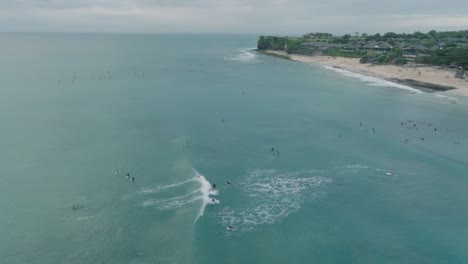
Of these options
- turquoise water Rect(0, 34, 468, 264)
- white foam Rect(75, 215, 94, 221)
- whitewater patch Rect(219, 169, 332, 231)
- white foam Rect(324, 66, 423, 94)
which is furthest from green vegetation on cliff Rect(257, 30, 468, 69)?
white foam Rect(75, 215, 94, 221)

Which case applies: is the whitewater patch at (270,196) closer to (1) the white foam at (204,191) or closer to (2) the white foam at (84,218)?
(1) the white foam at (204,191)

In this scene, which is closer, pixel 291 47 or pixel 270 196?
pixel 270 196

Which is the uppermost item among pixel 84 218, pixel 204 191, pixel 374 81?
pixel 374 81

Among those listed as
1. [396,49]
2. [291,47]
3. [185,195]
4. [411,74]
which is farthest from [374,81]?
[185,195]

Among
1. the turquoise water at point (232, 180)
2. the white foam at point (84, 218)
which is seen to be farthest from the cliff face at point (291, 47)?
the white foam at point (84, 218)

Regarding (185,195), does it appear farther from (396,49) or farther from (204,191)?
(396,49)

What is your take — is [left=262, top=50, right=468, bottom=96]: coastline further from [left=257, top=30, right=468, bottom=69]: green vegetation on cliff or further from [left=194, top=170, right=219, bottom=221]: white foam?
[left=194, top=170, right=219, bottom=221]: white foam

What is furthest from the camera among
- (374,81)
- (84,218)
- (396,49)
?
(396,49)
